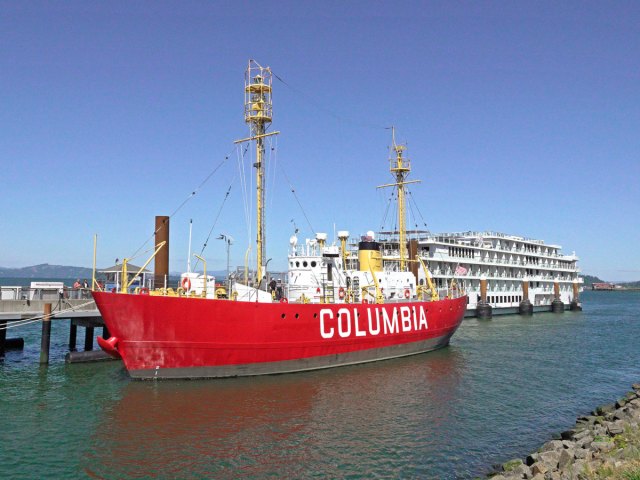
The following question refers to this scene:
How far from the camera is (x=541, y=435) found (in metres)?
15.5

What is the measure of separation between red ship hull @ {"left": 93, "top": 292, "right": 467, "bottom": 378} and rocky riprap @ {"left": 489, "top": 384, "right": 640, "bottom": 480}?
10.9 meters

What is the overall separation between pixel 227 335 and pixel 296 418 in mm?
5107

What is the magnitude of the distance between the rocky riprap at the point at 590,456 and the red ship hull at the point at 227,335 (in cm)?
1086

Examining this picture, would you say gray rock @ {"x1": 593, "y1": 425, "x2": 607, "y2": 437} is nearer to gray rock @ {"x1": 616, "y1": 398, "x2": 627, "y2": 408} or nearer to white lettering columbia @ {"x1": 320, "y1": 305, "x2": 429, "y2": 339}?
gray rock @ {"x1": 616, "y1": 398, "x2": 627, "y2": 408}

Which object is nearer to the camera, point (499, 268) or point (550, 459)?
point (550, 459)

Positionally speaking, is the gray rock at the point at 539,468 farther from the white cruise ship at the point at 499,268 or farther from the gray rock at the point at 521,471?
the white cruise ship at the point at 499,268

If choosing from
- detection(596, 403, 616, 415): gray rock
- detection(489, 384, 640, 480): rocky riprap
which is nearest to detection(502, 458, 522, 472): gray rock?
detection(489, 384, 640, 480): rocky riprap

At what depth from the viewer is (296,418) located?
646 inches

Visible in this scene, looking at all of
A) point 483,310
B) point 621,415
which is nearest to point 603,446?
point 621,415

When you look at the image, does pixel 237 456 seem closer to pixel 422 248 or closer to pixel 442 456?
pixel 442 456

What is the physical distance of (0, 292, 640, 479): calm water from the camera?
12.8m

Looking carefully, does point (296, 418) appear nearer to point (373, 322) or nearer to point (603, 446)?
point (603, 446)

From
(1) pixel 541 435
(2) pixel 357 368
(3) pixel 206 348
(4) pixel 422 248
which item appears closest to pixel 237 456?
(3) pixel 206 348

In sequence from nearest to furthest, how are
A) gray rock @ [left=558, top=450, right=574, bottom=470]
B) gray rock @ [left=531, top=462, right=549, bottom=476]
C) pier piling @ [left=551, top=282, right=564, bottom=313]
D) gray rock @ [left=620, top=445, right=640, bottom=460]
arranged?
gray rock @ [left=620, top=445, right=640, bottom=460]
gray rock @ [left=531, top=462, right=549, bottom=476]
gray rock @ [left=558, top=450, right=574, bottom=470]
pier piling @ [left=551, top=282, right=564, bottom=313]
